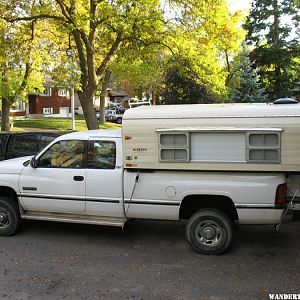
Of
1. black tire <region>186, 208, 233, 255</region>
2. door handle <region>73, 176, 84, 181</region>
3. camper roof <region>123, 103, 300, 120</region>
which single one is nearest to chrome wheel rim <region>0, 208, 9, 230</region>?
door handle <region>73, 176, 84, 181</region>

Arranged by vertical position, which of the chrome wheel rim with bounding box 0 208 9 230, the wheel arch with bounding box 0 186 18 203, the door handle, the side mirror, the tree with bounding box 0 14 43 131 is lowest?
the chrome wheel rim with bounding box 0 208 9 230

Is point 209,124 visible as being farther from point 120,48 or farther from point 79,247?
point 120,48

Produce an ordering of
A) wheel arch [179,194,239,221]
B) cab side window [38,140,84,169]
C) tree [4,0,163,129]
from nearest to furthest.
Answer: wheel arch [179,194,239,221] → cab side window [38,140,84,169] → tree [4,0,163,129]

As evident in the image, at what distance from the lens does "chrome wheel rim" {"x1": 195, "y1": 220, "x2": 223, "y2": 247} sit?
21.1ft

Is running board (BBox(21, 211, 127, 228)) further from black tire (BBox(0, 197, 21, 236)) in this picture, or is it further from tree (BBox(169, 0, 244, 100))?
tree (BBox(169, 0, 244, 100))

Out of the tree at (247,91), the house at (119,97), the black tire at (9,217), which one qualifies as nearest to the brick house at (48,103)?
the house at (119,97)

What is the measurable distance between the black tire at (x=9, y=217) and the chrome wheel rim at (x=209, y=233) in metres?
3.12

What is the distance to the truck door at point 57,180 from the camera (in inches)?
275

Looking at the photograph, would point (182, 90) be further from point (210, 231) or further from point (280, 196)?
point (280, 196)

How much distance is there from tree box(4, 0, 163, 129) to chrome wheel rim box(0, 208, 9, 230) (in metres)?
8.60

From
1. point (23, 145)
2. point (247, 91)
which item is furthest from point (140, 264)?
point (247, 91)

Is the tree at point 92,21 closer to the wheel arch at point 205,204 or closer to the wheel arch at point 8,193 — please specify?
the wheel arch at point 8,193

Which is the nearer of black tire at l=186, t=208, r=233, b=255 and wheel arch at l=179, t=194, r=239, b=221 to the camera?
black tire at l=186, t=208, r=233, b=255

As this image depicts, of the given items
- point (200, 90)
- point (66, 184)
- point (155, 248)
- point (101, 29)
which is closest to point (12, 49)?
point (101, 29)
